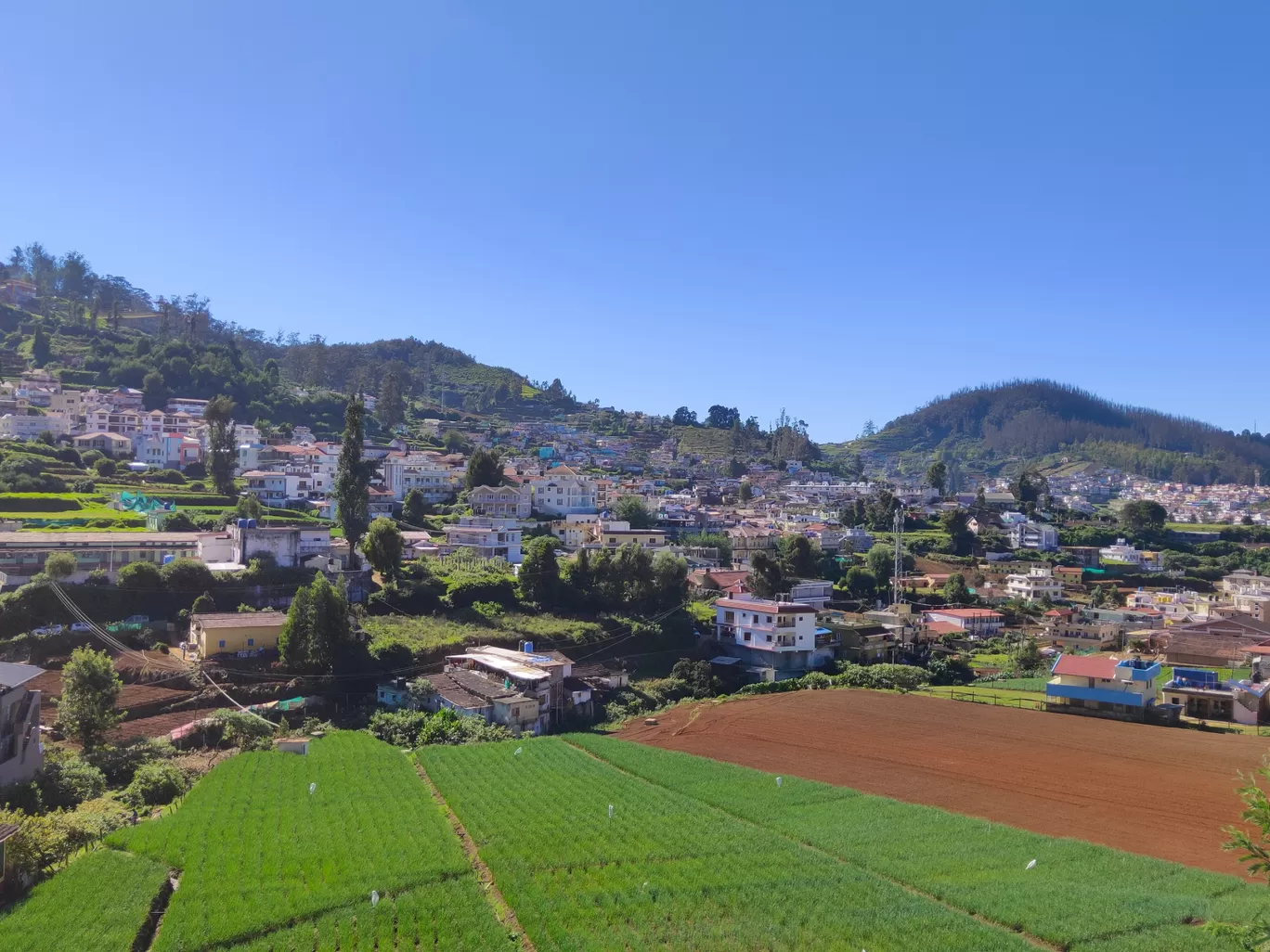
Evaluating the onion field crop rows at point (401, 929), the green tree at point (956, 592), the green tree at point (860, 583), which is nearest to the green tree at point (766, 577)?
the green tree at point (860, 583)

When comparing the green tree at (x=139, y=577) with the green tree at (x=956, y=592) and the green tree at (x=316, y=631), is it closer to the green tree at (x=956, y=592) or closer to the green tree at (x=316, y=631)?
the green tree at (x=316, y=631)

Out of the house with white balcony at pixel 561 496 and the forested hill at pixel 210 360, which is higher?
the forested hill at pixel 210 360

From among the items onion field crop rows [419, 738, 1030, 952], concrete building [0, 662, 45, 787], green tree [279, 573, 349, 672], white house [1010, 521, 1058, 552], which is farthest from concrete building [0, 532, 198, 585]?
white house [1010, 521, 1058, 552]

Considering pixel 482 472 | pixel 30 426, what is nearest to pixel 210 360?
pixel 30 426

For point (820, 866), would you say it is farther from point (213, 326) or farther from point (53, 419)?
point (213, 326)

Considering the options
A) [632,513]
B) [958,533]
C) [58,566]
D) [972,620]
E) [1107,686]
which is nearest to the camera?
[58,566]

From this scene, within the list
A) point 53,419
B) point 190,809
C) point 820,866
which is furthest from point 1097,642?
point 53,419

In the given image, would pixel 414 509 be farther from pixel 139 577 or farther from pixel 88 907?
pixel 88 907
